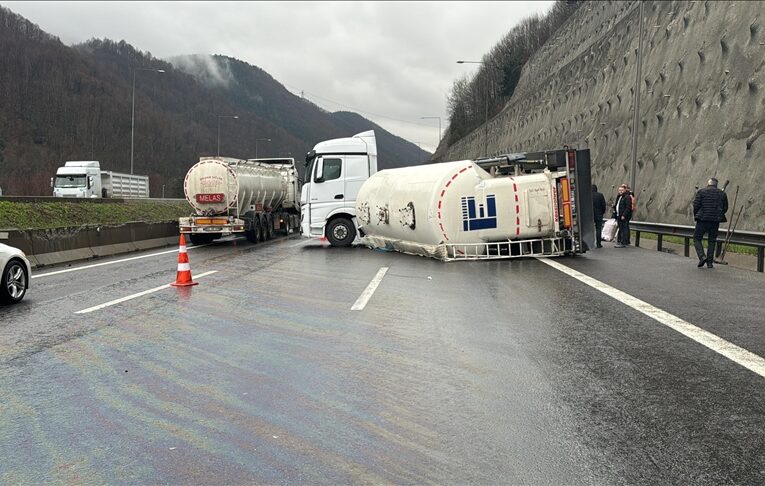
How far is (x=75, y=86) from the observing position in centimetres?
12006

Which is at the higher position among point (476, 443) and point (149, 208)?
point (149, 208)

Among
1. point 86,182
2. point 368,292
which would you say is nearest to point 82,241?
point 368,292

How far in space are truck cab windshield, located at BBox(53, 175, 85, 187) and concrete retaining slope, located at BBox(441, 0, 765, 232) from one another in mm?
30444

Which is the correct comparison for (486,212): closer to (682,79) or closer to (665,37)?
(682,79)

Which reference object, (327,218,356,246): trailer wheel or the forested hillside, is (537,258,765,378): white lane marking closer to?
(327,218,356,246): trailer wheel

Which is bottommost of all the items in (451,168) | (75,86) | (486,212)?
(486,212)

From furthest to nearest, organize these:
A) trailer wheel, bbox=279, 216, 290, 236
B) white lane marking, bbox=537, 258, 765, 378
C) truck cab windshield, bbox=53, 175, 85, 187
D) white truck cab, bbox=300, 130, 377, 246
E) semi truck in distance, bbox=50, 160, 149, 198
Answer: truck cab windshield, bbox=53, 175, 85, 187 → semi truck in distance, bbox=50, 160, 149, 198 → trailer wheel, bbox=279, 216, 290, 236 → white truck cab, bbox=300, 130, 377, 246 → white lane marking, bbox=537, 258, 765, 378

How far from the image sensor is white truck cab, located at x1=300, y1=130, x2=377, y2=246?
20.2 metres

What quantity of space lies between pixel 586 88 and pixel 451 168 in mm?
32612

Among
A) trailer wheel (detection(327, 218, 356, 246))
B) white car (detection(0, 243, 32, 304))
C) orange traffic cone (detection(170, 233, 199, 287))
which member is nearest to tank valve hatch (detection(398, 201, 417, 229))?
trailer wheel (detection(327, 218, 356, 246))

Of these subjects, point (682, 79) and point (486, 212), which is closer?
point (486, 212)

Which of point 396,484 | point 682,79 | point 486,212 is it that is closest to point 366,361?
point 396,484

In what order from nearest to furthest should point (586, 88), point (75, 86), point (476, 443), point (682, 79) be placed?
point (476, 443) → point (682, 79) → point (586, 88) → point (75, 86)

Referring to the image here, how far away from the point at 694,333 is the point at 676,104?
24466 millimetres
